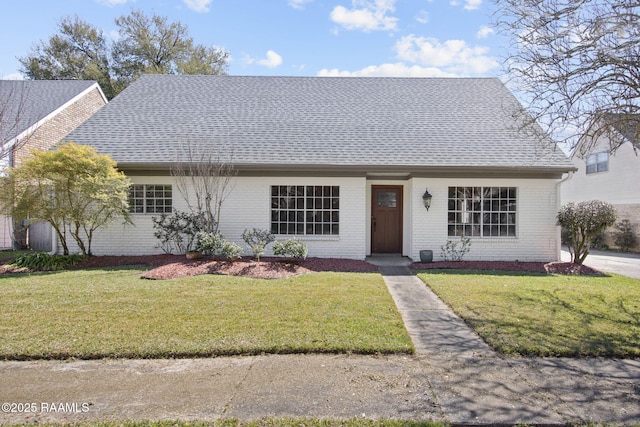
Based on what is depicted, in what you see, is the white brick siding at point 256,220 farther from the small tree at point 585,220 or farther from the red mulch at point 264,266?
the small tree at point 585,220

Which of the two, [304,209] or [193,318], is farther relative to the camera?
[304,209]

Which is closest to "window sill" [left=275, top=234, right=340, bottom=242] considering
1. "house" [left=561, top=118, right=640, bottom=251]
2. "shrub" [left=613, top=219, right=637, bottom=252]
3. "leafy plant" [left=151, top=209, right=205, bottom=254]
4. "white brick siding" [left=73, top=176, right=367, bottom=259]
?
"white brick siding" [left=73, top=176, right=367, bottom=259]

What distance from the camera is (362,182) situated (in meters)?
11.7

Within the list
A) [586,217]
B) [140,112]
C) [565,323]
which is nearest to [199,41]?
[140,112]

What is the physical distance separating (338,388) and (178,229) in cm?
892

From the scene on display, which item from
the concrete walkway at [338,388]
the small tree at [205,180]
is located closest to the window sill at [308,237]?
the small tree at [205,180]

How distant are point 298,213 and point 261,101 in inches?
222

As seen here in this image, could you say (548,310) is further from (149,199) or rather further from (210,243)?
(149,199)

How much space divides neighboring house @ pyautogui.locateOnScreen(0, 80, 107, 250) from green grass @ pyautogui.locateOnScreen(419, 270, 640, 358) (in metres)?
15.3

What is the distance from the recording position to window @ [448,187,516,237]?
1174 cm

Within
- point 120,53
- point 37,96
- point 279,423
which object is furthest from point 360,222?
point 120,53

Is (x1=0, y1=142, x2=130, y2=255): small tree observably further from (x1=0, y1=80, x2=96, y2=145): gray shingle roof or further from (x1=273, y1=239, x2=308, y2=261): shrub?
(x1=0, y1=80, x2=96, y2=145): gray shingle roof

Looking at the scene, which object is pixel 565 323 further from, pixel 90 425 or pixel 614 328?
pixel 90 425

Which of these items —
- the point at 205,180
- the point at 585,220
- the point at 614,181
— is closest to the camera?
the point at 585,220
